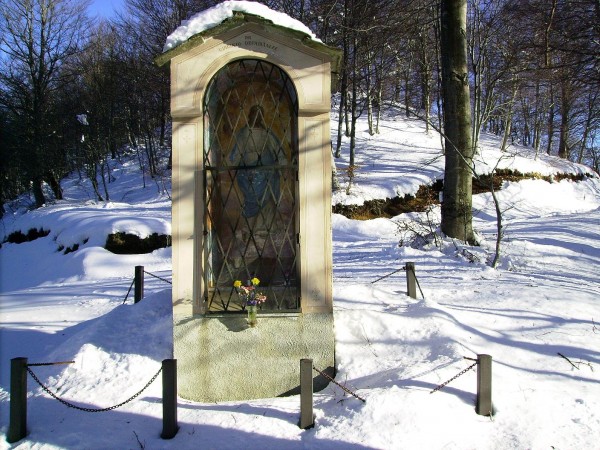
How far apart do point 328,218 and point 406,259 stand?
4.43 metres

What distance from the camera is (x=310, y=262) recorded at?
16.3ft

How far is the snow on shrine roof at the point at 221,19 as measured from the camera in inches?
191

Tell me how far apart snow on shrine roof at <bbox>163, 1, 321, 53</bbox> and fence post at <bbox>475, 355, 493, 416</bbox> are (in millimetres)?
3545

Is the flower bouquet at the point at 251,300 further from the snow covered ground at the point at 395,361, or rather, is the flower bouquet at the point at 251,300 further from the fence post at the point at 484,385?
the fence post at the point at 484,385

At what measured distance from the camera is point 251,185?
546 cm

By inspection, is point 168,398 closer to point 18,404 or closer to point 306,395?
point 306,395

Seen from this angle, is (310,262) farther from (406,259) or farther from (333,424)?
(406,259)

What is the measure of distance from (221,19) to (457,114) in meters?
5.65

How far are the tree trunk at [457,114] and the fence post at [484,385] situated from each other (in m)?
5.67

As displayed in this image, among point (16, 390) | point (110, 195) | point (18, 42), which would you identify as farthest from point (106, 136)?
point (16, 390)

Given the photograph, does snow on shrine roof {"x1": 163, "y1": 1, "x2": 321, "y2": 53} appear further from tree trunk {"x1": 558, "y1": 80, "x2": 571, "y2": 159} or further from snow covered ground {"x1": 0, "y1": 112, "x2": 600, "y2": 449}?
tree trunk {"x1": 558, "y1": 80, "x2": 571, "y2": 159}

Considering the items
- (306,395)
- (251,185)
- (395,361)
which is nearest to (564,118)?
(251,185)

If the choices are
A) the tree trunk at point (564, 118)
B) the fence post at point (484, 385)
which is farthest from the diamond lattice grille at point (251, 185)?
the tree trunk at point (564, 118)

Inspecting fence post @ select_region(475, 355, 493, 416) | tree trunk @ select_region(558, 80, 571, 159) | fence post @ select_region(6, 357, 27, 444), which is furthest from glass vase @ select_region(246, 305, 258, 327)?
tree trunk @ select_region(558, 80, 571, 159)
